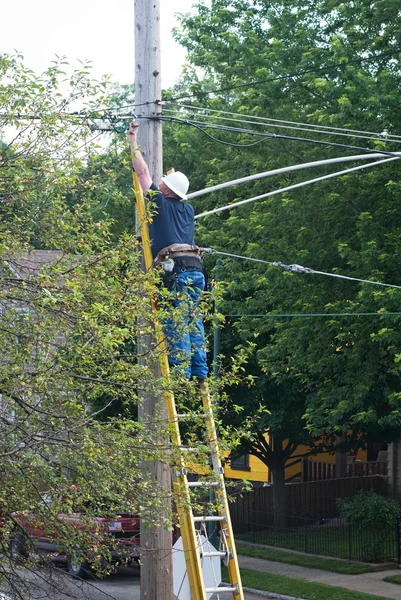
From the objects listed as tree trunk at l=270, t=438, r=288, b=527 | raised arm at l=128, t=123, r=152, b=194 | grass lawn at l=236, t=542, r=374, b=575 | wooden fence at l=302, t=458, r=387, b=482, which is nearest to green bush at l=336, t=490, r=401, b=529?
grass lawn at l=236, t=542, r=374, b=575

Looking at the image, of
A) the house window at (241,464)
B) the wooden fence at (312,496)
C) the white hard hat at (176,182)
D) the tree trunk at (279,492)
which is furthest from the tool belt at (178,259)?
the house window at (241,464)

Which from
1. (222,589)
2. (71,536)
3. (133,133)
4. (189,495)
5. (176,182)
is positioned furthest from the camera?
(133,133)

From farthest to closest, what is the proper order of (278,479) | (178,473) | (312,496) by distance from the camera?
(312,496)
(278,479)
(178,473)

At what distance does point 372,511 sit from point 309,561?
2.09 m

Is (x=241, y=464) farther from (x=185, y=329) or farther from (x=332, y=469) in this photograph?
(x=185, y=329)

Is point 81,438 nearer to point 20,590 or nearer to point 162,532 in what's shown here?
point 20,590

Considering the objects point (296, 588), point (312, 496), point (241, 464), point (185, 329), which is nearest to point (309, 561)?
point (296, 588)

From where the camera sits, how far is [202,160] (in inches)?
1054

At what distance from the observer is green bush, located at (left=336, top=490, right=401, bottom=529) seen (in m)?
23.2

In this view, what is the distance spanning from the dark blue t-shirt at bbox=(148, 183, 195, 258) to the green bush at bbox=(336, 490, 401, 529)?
634 inches

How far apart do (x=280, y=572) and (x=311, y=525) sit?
6.78 m

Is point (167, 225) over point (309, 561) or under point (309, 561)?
over

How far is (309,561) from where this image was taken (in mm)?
22453

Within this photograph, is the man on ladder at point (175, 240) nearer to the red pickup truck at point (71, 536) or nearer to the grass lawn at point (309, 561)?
the red pickup truck at point (71, 536)
